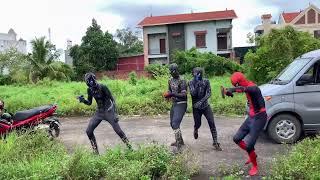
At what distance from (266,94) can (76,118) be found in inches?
308

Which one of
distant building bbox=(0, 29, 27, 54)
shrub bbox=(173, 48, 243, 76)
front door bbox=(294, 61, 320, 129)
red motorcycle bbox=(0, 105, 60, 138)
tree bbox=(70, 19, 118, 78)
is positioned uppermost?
distant building bbox=(0, 29, 27, 54)

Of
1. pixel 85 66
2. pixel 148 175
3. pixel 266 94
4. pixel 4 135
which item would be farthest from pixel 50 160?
pixel 85 66

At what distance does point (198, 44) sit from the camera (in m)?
46.8

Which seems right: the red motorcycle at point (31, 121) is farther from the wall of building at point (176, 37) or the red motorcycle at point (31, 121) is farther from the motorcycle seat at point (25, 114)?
the wall of building at point (176, 37)

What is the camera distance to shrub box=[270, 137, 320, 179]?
6316 millimetres

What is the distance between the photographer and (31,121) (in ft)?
33.4

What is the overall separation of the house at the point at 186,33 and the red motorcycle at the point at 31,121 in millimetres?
35786

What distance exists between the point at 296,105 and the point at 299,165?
10.6 ft

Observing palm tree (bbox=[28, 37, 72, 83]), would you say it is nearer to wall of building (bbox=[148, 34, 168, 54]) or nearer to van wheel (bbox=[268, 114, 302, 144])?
wall of building (bbox=[148, 34, 168, 54])

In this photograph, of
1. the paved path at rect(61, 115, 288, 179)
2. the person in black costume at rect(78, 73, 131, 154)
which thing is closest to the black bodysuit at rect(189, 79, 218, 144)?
the paved path at rect(61, 115, 288, 179)

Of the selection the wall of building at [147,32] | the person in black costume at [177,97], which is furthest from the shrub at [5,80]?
the person in black costume at [177,97]

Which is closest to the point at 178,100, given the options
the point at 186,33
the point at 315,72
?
the point at 315,72

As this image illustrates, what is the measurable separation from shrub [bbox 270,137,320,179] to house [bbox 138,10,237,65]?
38665 millimetres

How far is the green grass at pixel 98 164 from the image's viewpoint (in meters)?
6.56
